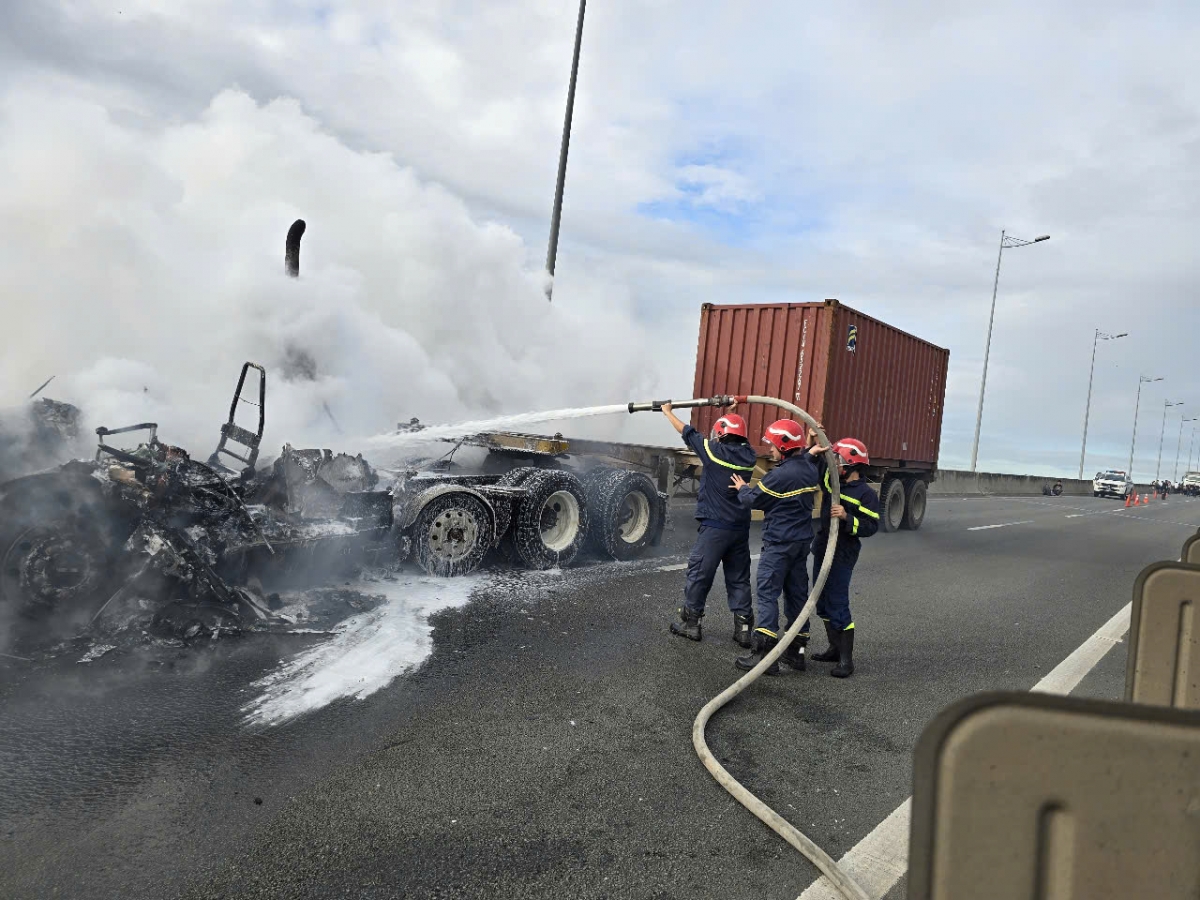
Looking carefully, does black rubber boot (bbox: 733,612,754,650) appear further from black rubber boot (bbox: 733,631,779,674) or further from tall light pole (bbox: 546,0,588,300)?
tall light pole (bbox: 546,0,588,300)

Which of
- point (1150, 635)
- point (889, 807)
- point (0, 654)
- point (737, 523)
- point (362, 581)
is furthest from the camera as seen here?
point (362, 581)

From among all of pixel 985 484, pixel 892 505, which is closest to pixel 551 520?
pixel 892 505

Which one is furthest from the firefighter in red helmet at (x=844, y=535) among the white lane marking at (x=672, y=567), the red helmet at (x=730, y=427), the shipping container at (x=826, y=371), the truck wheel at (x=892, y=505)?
the truck wheel at (x=892, y=505)

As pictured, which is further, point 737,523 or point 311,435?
point 311,435

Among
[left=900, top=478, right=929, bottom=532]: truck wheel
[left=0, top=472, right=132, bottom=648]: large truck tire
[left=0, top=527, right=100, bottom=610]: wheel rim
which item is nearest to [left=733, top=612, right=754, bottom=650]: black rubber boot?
[left=0, top=472, right=132, bottom=648]: large truck tire

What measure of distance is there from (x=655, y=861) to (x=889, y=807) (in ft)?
3.74

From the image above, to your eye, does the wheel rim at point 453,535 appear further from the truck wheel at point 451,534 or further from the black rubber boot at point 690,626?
the black rubber boot at point 690,626

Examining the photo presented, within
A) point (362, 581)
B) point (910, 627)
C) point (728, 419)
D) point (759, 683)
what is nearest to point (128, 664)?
point (362, 581)

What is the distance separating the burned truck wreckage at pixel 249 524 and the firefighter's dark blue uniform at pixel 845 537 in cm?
320

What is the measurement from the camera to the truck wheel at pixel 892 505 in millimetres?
14547

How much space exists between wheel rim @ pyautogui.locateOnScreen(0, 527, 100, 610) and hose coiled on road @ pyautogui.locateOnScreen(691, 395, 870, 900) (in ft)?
12.0

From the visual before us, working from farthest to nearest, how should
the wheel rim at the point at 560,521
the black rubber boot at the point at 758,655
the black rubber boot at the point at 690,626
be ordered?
the wheel rim at the point at 560,521 → the black rubber boot at the point at 690,626 → the black rubber boot at the point at 758,655

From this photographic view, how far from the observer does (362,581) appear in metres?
6.68

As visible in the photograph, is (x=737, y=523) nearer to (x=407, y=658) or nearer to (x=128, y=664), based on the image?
(x=407, y=658)
